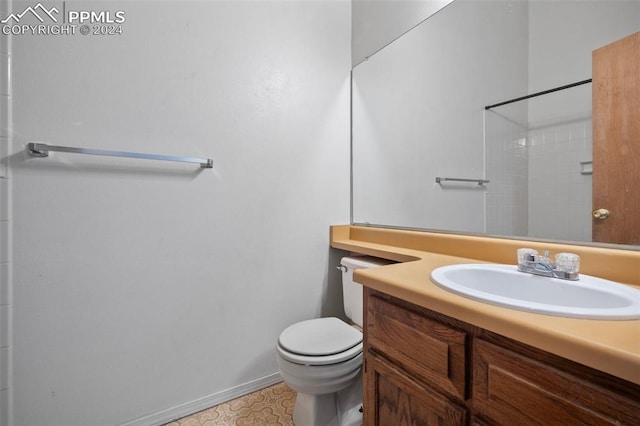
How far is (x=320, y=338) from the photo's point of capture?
45.8 inches

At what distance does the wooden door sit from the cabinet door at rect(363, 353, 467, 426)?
0.74m

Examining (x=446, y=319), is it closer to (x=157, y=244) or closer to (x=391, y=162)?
(x=157, y=244)

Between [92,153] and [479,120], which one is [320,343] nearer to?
[92,153]

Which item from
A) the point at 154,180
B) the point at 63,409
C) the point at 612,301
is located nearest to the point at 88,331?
the point at 63,409

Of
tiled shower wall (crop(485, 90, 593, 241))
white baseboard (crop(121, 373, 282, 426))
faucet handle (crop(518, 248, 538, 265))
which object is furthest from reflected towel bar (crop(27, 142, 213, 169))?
tiled shower wall (crop(485, 90, 593, 241))

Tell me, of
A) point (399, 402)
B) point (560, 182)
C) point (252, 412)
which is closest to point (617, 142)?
point (560, 182)

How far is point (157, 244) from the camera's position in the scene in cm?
118

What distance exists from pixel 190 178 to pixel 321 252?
2.65 ft

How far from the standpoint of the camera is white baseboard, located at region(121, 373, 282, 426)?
1.17 m

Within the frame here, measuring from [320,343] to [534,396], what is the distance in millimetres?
770

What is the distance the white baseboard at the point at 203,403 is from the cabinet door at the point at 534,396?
1173 millimetres

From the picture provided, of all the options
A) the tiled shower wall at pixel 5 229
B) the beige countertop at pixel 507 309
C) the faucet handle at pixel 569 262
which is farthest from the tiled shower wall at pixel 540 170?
the tiled shower wall at pixel 5 229

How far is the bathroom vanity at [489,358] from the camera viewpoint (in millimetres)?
412

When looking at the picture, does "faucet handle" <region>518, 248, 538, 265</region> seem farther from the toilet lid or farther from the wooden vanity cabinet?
the toilet lid
